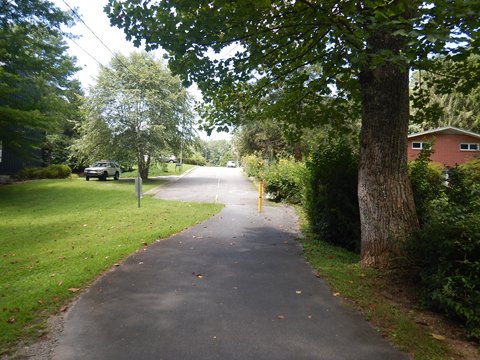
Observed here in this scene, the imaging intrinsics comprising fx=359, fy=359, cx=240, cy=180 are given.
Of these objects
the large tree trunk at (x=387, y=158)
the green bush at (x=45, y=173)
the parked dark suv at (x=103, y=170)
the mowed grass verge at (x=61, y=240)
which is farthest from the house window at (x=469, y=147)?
the green bush at (x=45, y=173)

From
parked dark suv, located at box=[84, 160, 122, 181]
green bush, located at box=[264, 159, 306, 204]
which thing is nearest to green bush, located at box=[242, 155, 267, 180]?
green bush, located at box=[264, 159, 306, 204]

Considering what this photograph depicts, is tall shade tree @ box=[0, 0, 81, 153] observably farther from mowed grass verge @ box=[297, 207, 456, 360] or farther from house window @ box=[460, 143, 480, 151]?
house window @ box=[460, 143, 480, 151]

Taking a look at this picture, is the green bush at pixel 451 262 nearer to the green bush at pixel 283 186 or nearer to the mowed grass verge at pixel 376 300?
the mowed grass verge at pixel 376 300

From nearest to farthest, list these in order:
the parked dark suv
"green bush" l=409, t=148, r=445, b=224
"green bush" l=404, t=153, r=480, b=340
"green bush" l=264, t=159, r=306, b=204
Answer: "green bush" l=404, t=153, r=480, b=340 < "green bush" l=409, t=148, r=445, b=224 < "green bush" l=264, t=159, r=306, b=204 < the parked dark suv

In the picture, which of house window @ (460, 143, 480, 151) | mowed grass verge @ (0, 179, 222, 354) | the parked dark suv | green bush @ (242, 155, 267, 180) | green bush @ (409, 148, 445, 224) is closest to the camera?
mowed grass verge @ (0, 179, 222, 354)

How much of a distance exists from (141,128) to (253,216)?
686 inches

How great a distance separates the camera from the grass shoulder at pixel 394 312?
12.0 feet

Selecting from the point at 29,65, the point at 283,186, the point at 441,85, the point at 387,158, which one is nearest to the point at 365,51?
the point at 387,158

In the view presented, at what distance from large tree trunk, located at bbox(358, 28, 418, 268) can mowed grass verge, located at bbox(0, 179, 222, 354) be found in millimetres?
4821

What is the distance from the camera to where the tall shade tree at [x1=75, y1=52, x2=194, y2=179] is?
26.6m

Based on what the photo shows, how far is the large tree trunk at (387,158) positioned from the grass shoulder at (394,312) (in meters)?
0.63

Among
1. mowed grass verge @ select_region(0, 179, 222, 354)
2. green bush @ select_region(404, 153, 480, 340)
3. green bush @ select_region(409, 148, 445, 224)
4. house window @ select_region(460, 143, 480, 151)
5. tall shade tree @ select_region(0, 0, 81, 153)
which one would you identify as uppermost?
tall shade tree @ select_region(0, 0, 81, 153)

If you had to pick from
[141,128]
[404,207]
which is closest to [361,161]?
[404,207]

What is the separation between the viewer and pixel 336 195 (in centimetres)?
851
